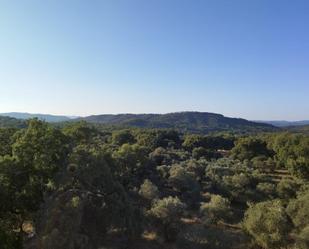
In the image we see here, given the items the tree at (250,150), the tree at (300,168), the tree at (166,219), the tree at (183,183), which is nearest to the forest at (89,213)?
the tree at (166,219)

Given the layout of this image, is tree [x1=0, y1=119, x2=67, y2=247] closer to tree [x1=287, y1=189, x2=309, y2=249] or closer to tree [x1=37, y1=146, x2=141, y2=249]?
tree [x1=37, y1=146, x2=141, y2=249]

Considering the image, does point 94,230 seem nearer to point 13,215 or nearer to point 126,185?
point 13,215

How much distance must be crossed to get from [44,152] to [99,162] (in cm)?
312

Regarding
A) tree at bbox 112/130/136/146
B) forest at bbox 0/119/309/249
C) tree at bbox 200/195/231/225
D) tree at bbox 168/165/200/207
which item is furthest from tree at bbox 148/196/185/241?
tree at bbox 112/130/136/146

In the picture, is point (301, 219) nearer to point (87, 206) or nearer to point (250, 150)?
point (87, 206)

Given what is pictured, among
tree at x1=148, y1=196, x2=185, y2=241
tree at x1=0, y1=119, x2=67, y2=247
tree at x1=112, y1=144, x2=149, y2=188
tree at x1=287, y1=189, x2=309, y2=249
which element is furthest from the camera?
tree at x1=112, y1=144, x2=149, y2=188

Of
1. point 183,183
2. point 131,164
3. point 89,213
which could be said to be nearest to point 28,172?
point 89,213

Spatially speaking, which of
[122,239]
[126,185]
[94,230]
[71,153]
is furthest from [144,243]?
[126,185]

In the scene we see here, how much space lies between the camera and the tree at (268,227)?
17562 mm

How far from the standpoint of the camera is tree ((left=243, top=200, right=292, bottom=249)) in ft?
57.6

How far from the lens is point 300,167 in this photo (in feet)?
139

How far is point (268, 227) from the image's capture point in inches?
698

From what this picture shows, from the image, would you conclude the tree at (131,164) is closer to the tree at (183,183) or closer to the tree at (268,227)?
the tree at (183,183)

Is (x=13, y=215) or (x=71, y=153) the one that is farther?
(x=71, y=153)
